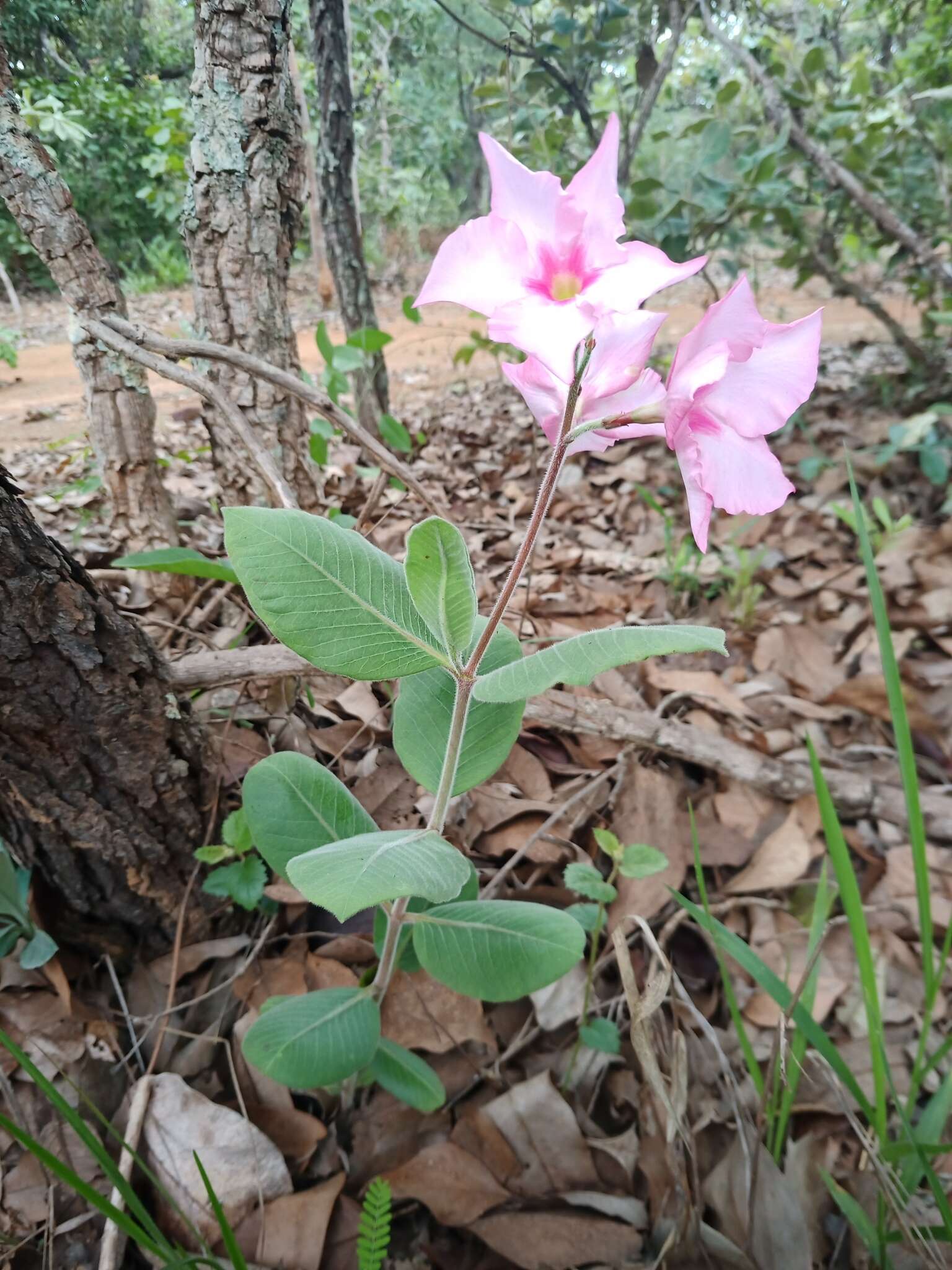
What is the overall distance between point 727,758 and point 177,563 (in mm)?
958

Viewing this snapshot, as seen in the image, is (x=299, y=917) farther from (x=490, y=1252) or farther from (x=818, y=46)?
(x=818, y=46)

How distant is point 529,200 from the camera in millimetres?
503

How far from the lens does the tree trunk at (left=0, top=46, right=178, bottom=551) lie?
0.74m

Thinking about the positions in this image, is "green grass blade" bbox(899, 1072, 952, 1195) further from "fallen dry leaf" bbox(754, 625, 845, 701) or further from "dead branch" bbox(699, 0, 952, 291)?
"dead branch" bbox(699, 0, 952, 291)

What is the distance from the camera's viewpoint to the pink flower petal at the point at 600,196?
0.49 m

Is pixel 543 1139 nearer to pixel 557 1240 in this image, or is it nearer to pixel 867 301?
pixel 557 1240

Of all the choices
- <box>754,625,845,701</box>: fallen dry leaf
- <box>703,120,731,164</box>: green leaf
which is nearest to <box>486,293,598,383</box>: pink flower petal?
<box>754,625,845,701</box>: fallen dry leaf

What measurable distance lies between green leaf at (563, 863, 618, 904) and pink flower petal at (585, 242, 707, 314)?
715 millimetres

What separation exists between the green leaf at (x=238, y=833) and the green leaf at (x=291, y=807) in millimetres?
162

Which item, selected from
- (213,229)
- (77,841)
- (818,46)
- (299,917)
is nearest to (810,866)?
(299,917)

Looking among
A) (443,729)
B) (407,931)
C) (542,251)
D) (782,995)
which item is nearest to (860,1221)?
(782,995)

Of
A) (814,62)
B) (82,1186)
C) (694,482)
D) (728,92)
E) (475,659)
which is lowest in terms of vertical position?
(82,1186)

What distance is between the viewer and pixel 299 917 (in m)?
1.06

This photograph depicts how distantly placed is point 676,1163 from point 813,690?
105cm
